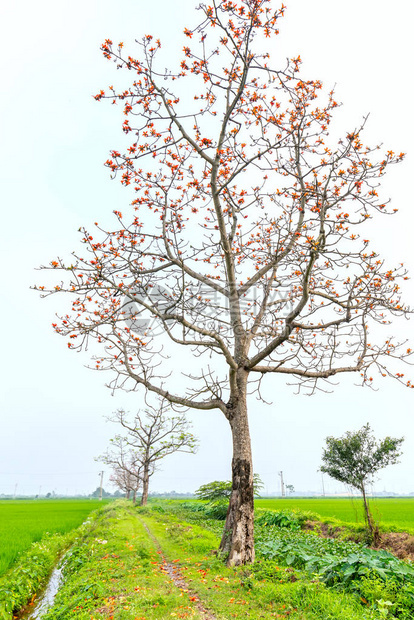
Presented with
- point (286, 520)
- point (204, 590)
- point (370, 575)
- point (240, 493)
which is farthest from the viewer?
point (286, 520)

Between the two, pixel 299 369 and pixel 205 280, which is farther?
pixel 205 280

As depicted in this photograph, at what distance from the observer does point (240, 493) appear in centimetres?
807

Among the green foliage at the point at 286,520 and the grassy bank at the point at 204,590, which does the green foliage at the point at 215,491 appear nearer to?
the green foliage at the point at 286,520

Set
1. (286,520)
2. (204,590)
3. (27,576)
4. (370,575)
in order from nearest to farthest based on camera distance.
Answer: (370,575), (204,590), (27,576), (286,520)

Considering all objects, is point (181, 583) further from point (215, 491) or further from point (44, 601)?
point (215, 491)

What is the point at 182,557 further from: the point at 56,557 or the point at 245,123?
the point at 245,123

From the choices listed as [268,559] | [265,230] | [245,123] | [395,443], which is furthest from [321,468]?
[245,123]

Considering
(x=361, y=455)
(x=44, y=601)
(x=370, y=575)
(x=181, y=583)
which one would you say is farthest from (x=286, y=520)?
(x=370, y=575)

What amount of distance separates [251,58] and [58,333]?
690 cm

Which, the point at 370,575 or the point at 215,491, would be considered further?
the point at 215,491

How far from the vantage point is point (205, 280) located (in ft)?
31.9

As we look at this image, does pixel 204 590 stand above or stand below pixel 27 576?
above

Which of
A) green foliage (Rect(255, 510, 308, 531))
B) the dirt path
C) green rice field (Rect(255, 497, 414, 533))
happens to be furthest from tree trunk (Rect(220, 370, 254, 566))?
green foliage (Rect(255, 510, 308, 531))

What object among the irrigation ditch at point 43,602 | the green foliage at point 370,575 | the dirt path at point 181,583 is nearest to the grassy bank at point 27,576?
the irrigation ditch at point 43,602
